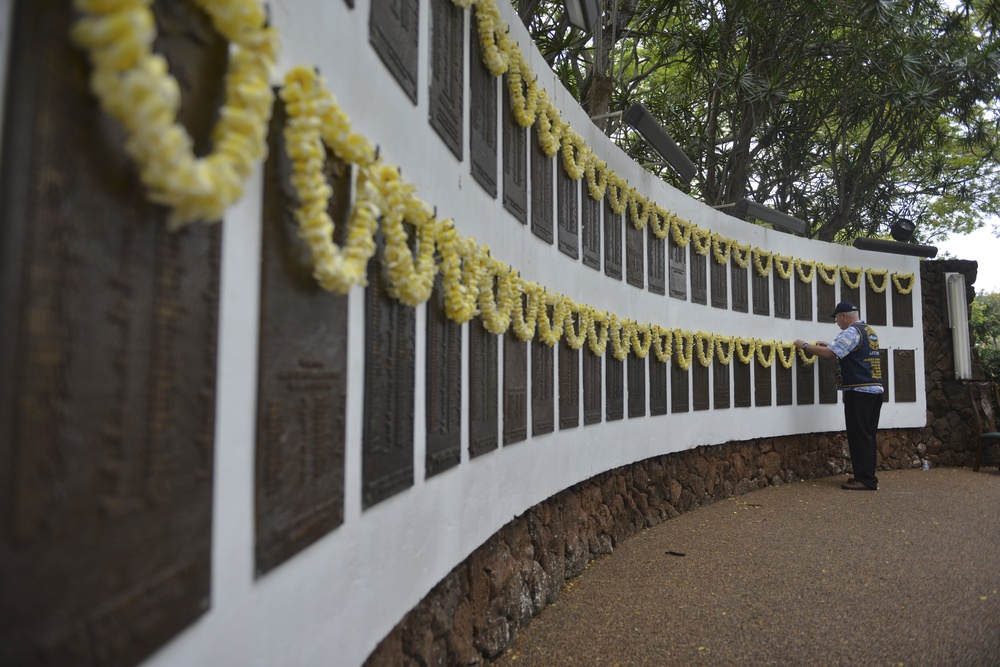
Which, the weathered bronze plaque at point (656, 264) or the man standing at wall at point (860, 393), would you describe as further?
the man standing at wall at point (860, 393)

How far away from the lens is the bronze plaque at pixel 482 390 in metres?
3.29

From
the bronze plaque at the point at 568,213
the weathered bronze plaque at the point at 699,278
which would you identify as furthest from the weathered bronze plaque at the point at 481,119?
the weathered bronze plaque at the point at 699,278

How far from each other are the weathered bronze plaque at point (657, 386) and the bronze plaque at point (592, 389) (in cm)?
117

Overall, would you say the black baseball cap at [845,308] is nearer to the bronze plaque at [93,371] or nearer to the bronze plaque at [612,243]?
the bronze plaque at [612,243]

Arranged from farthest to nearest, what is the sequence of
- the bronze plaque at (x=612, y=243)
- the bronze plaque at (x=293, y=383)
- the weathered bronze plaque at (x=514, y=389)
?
the bronze plaque at (x=612, y=243) → the weathered bronze plaque at (x=514, y=389) → the bronze plaque at (x=293, y=383)

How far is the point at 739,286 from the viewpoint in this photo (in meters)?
8.41

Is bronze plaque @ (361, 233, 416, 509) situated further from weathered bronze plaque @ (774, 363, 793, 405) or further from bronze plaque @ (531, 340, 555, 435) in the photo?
weathered bronze plaque @ (774, 363, 793, 405)

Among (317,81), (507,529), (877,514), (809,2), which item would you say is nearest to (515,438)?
(507,529)

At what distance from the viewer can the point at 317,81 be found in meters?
1.65

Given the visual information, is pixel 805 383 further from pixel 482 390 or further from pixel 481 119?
pixel 481 119

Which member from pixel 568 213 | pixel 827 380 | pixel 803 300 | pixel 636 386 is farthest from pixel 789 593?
pixel 803 300

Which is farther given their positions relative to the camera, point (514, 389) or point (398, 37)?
point (514, 389)

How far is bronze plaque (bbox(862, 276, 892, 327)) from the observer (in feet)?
32.5

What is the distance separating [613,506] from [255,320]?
4.76 m
